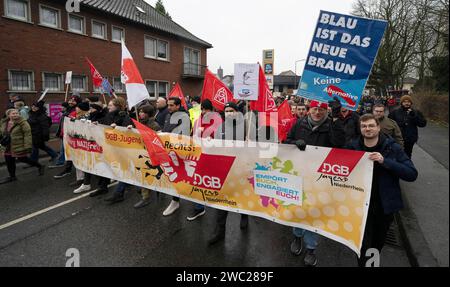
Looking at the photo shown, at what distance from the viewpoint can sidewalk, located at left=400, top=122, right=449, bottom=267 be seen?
4.36 ft

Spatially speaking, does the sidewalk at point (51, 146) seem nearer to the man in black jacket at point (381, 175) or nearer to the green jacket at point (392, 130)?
the man in black jacket at point (381, 175)

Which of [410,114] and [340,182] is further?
[410,114]

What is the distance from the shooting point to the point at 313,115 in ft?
12.1

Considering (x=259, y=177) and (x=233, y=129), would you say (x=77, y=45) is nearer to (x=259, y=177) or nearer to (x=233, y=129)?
(x=233, y=129)

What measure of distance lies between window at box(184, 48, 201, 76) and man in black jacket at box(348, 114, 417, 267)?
24957 millimetres

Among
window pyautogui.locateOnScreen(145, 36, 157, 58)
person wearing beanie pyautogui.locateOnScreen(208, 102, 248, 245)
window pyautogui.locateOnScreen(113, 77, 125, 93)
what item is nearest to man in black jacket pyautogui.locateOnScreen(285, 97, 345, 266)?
person wearing beanie pyautogui.locateOnScreen(208, 102, 248, 245)

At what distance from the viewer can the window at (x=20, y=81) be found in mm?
14062

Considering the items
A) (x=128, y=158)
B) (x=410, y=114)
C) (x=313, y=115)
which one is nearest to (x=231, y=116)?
(x=313, y=115)

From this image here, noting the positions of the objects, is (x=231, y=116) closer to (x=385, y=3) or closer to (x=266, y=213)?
(x=266, y=213)

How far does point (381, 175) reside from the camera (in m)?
2.93

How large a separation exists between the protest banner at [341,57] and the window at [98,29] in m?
17.7

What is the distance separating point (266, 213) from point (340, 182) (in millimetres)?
969

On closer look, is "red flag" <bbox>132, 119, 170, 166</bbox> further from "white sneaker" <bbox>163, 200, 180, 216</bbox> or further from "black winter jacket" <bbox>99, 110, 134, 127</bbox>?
"black winter jacket" <bbox>99, 110, 134, 127</bbox>

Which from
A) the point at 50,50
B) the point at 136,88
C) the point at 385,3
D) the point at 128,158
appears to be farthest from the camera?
the point at 385,3
